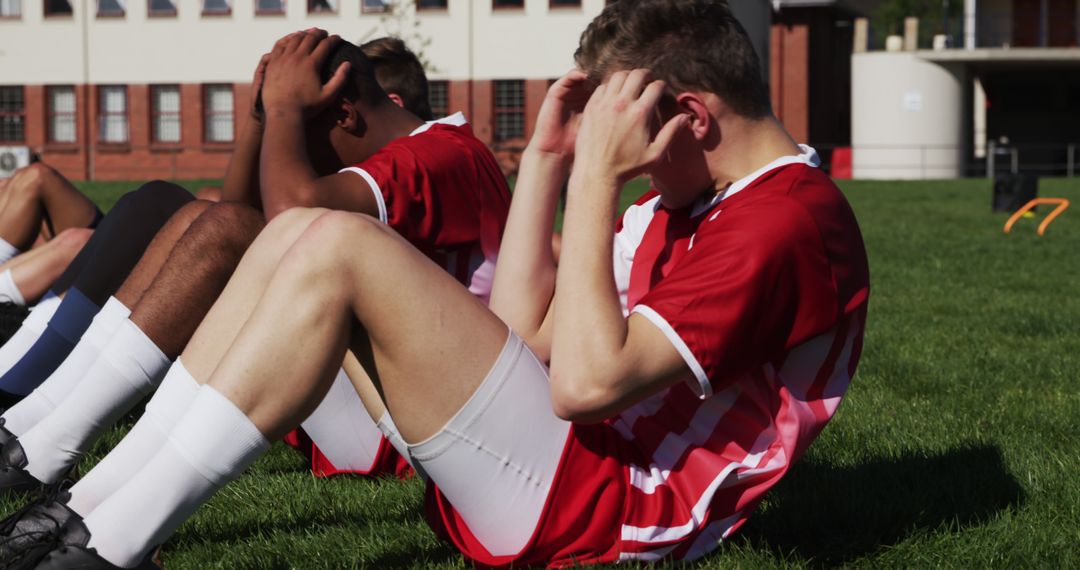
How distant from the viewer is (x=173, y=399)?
9.59 feet

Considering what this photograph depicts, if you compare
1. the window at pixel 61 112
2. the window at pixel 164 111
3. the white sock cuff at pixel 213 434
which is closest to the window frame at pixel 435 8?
the window at pixel 164 111

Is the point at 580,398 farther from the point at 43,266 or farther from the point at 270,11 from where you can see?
the point at 270,11

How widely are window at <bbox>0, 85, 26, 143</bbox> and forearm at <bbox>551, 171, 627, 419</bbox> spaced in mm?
43409

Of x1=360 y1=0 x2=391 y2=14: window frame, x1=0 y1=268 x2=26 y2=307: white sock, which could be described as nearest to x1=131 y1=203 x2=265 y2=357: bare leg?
x1=0 y1=268 x2=26 y2=307: white sock

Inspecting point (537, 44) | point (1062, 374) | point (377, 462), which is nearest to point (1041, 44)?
point (537, 44)

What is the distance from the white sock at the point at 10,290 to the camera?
234 inches

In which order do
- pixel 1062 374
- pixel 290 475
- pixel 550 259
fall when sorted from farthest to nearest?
1. pixel 1062 374
2. pixel 290 475
3. pixel 550 259

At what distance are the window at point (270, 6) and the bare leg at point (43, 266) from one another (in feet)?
123

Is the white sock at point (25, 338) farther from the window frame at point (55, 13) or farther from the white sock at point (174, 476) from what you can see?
the window frame at point (55, 13)

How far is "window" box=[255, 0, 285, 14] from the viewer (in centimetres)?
4203

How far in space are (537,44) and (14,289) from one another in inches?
1426

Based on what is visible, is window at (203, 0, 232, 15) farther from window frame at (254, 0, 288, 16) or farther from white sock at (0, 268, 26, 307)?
white sock at (0, 268, 26, 307)

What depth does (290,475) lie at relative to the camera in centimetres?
447

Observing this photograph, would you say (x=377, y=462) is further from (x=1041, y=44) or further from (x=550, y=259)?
(x=1041, y=44)
